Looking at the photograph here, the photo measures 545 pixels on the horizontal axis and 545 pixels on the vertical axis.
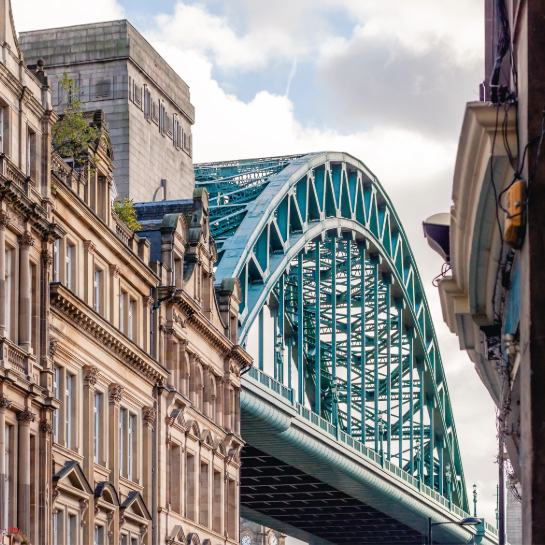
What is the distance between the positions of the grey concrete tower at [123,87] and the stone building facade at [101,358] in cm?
326

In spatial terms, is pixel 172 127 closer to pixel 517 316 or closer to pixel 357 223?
pixel 357 223

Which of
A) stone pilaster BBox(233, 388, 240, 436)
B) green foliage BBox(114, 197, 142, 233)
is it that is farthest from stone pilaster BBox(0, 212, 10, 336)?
stone pilaster BBox(233, 388, 240, 436)

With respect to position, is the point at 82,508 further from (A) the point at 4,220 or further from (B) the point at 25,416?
(A) the point at 4,220

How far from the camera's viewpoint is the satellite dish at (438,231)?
26734 mm

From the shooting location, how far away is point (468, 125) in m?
19.8

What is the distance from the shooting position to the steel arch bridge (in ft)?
271

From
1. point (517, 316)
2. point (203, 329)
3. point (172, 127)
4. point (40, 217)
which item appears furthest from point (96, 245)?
point (517, 316)

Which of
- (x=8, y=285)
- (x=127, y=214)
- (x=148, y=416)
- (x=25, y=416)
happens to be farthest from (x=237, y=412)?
Result: (x=25, y=416)

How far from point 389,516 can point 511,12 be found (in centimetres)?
10444

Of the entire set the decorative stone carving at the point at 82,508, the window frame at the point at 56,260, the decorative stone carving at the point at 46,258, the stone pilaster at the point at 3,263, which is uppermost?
the window frame at the point at 56,260

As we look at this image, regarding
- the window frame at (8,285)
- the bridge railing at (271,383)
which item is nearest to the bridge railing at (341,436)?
the bridge railing at (271,383)

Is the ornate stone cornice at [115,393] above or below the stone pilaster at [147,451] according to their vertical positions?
above

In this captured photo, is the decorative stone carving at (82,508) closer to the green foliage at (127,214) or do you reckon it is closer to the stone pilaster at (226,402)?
the green foliage at (127,214)

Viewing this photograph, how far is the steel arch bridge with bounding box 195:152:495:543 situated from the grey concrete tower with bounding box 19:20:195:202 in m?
10.7
